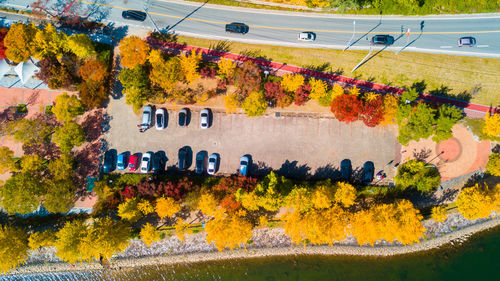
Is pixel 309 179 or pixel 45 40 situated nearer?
pixel 45 40

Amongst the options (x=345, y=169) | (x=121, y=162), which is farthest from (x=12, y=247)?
(x=345, y=169)

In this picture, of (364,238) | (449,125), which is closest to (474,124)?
(449,125)

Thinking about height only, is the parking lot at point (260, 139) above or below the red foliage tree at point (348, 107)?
below

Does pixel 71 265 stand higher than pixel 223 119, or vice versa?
pixel 223 119

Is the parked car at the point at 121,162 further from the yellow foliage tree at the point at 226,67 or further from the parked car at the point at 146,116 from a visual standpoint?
the yellow foliage tree at the point at 226,67

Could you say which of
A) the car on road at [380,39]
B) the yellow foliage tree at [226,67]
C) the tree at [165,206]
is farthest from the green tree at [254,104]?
the car on road at [380,39]

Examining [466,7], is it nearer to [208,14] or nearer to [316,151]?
[316,151]

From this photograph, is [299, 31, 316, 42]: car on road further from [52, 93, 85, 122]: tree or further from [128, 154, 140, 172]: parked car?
[52, 93, 85, 122]: tree
